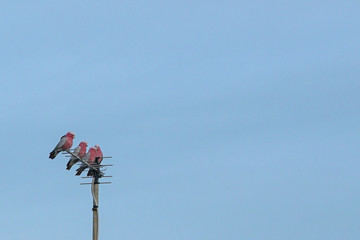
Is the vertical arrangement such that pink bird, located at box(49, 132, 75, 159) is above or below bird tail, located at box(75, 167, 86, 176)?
above

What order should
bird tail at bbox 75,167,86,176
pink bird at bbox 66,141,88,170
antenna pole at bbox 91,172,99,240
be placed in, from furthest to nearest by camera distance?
bird tail at bbox 75,167,86,176 < pink bird at bbox 66,141,88,170 < antenna pole at bbox 91,172,99,240

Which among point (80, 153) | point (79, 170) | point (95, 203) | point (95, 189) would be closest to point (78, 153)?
point (80, 153)

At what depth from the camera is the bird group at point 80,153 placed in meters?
52.1

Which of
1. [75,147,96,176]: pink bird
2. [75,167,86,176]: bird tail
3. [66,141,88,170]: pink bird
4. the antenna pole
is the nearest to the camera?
the antenna pole

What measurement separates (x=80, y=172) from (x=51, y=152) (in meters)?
1.56

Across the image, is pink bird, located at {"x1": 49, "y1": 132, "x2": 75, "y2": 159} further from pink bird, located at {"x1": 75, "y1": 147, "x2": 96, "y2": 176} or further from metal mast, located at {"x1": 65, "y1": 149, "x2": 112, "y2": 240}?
pink bird, located at {"x1": 75, "y1": 147, "x2": 96, "y2": 176}

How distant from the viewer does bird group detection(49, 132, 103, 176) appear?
5206cm

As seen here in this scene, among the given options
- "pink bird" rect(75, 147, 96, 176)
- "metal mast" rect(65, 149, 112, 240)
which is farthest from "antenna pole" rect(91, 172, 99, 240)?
"pink bird" rect(75, 147, 96, 176)

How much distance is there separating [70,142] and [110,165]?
180 cm

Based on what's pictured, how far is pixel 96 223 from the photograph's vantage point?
52.1 metres


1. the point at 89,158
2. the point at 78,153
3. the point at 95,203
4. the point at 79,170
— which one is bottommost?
the point at 95,203

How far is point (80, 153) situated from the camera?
52656mm

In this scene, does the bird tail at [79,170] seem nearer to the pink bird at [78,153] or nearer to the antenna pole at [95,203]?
the pink bird at [78,153]

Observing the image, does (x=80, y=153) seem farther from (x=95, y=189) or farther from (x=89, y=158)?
(x=95, y=189)
